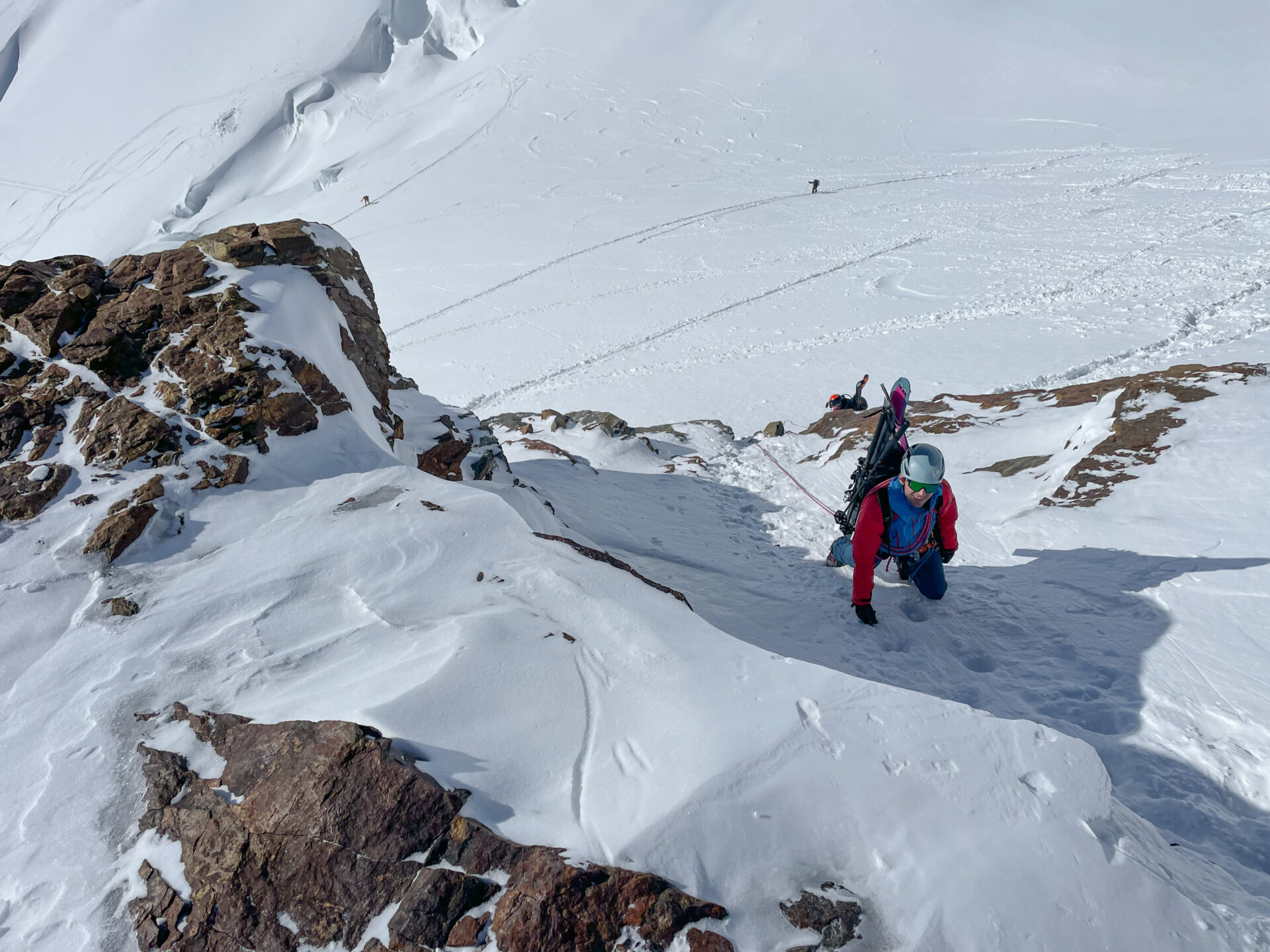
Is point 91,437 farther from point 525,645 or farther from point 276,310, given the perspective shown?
point 525,645

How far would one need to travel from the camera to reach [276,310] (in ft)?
17.1

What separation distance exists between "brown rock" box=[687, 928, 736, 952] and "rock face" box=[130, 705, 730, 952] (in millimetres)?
39

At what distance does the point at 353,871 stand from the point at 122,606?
2.04 meters

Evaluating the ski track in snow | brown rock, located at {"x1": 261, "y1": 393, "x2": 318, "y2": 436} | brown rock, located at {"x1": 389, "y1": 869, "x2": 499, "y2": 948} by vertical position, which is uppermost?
brown rock, located at {"x1": 261, "y1": 393, "x2": 318, "y2": 436}

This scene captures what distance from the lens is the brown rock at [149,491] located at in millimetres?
3955

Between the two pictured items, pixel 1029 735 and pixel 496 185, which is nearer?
pixel 1029 735

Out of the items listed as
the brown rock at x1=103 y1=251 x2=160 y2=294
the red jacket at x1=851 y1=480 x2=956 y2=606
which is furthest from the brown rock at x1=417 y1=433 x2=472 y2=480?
the red jacket at x1=851 y1=480 x2=956 y2=606

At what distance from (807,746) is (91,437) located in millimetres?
4473

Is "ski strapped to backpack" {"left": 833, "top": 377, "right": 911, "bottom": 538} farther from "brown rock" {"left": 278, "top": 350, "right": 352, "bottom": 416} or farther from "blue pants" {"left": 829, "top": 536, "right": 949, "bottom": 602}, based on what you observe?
"brown rock" {"left": 278, "top": 350, "right": 352, "bottom": 416}

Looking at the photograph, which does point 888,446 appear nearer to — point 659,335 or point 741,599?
point 741,599

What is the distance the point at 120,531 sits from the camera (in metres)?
3.78

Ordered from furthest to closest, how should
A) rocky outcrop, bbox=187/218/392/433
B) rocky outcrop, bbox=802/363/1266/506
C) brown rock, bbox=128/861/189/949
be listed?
1. rocky outcrop, bbox=802/363/1266/506
2. rocky outcrop, bbox=187/218/392/433
3. brown rock, bbox=128/861/189/949

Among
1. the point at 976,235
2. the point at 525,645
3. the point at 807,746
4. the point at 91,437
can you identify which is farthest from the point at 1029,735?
the point at 976,235

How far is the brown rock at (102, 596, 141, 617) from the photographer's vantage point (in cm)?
338
